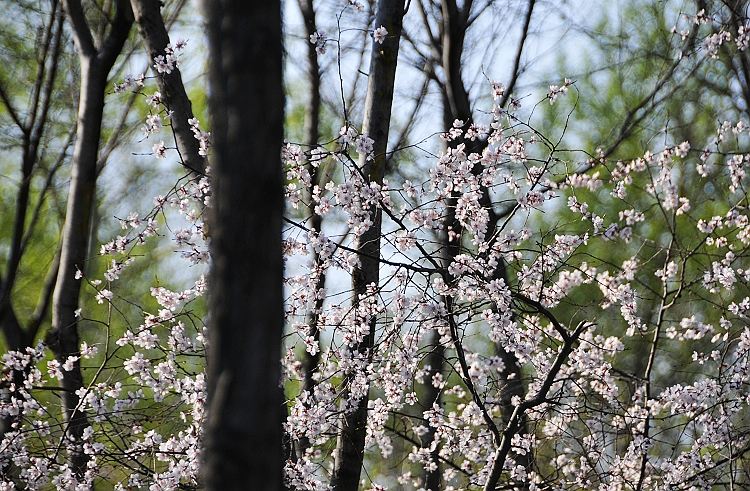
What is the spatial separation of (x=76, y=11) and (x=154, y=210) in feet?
6.63

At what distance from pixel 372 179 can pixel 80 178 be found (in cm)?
224

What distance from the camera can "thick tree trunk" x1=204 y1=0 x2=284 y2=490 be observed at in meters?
2.13

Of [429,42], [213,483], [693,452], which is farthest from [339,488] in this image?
[429,42]

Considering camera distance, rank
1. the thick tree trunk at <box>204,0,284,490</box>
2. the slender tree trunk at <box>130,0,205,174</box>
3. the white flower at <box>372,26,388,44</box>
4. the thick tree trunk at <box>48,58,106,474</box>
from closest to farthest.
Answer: the thick tree trunk at <box>204,0,284,490</box> < the slender tree trunk at <box>130,0,205,174</box> < the white flower at <box>372,26,388,44</box> < the thick tree trunk at <box>48,58,106,474</box>

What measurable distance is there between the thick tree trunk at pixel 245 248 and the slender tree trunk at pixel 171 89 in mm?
2803

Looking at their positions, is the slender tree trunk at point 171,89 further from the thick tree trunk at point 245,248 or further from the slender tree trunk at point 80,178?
the thick tree trunk at point 245,248

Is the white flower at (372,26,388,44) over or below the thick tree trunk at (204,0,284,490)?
over

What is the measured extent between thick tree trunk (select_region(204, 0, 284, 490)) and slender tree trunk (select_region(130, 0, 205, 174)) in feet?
9.20

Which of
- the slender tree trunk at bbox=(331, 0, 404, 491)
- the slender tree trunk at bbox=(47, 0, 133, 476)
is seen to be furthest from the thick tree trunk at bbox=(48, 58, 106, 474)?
the slender tree trunk at bbox=(331, 0, 404, 491)

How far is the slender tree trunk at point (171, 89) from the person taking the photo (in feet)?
17.1

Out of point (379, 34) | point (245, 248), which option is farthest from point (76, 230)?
point (245, 248)

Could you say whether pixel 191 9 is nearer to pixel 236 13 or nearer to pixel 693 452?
pixel 693 452

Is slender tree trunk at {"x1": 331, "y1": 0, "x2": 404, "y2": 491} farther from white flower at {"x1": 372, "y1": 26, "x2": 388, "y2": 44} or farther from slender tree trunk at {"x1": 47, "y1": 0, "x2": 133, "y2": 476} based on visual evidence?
slender tree trunk at {"x1": 47, "y1": 0, "x2": 133, "y2": 476}

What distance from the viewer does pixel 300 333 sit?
17.3 feet
